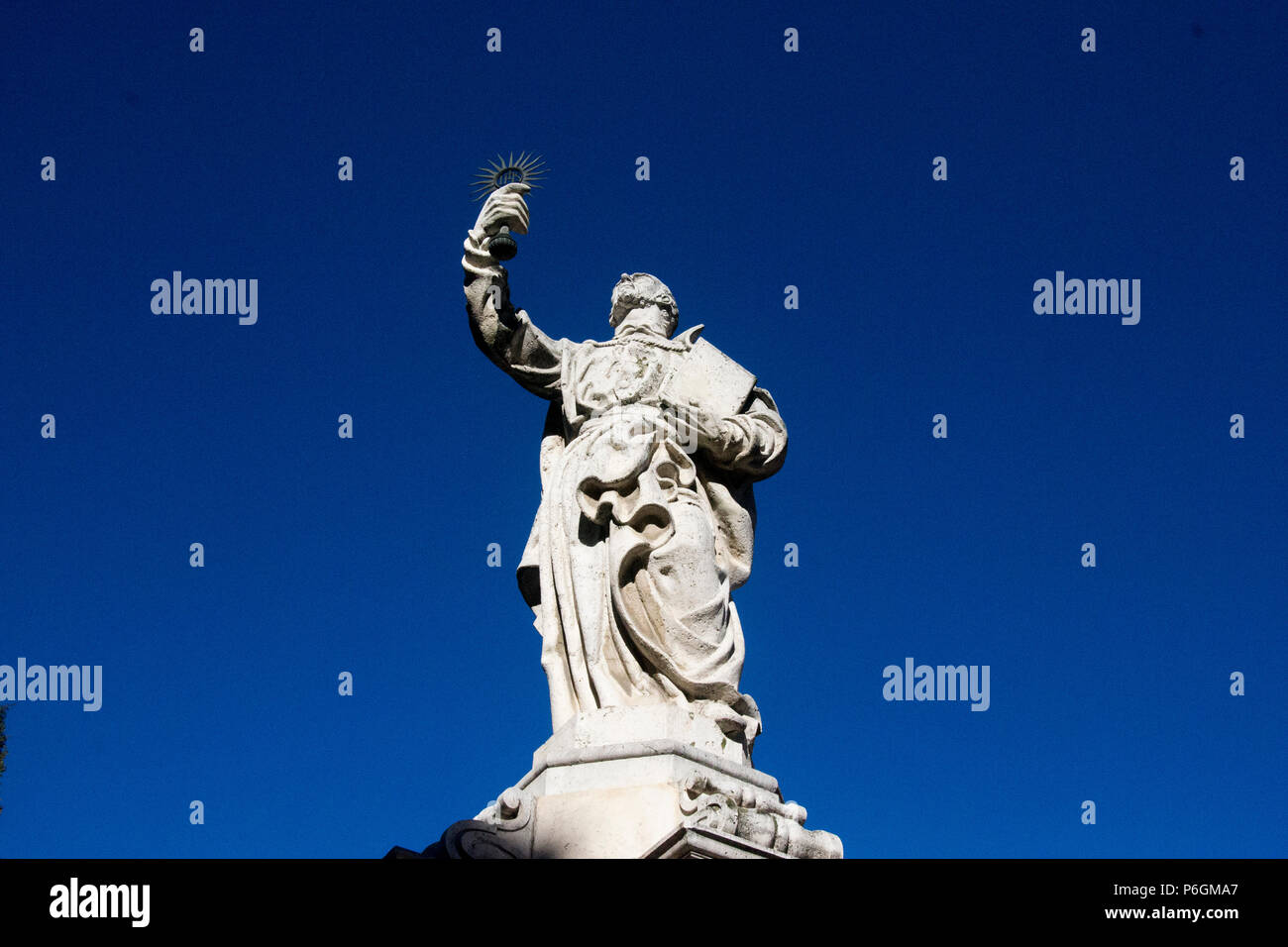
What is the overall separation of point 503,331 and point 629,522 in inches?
67.9

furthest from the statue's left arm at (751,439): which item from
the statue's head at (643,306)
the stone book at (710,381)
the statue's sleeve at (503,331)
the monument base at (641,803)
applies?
the monument base at (641,803)

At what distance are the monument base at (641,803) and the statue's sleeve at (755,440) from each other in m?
1.76

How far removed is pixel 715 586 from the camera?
30.6 feet

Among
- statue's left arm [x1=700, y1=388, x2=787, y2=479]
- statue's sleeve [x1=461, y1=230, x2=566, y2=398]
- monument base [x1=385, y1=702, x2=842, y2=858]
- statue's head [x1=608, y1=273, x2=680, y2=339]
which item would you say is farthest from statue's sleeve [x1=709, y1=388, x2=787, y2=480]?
monument base [x1=385, y1=702, x2=842, y2=858]

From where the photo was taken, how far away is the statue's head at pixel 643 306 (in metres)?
10.7

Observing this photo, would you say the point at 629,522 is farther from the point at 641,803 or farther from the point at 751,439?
the point at 641,803

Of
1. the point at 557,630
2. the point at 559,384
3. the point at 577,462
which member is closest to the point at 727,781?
the point at 557,630

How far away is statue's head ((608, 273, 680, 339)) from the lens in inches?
422

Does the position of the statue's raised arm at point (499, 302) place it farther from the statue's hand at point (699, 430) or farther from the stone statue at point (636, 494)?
the statue's hand at point (699, 430)

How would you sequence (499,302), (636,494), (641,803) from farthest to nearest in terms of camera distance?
(499,302) → (636,494) → (641,803)

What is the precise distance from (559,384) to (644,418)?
0.92 metres

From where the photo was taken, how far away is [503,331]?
10.2 m

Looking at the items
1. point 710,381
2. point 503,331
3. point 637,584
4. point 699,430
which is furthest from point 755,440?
point 503,331

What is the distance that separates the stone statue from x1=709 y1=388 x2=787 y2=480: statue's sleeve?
0.01 m
